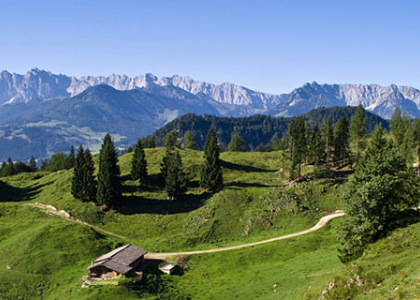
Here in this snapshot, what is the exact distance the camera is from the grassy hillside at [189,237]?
51.2 m

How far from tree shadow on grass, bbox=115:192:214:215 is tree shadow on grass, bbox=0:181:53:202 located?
3727 cm

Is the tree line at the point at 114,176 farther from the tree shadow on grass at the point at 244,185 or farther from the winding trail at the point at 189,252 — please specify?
the winding trail at the point at 189,252

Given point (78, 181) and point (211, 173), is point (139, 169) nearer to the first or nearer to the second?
point (78, 181)

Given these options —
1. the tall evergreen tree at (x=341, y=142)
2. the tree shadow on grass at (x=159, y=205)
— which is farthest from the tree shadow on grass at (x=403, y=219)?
the tall evergreen tree at (x=341, y=142)

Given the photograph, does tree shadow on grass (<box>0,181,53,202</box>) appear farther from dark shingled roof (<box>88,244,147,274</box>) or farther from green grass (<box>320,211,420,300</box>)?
green grass (<box>320,211,420,300</box>)

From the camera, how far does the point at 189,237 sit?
2889 inches

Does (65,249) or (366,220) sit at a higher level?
(366,220)

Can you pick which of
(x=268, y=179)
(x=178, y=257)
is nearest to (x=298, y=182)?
(x=268, y=179)

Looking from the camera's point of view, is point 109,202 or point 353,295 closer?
point 353,295

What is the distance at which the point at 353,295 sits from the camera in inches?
1287

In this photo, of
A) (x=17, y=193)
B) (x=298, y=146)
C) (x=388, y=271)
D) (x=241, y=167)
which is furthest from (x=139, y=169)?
(x=388, y=271)

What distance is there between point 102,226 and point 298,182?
184 ft

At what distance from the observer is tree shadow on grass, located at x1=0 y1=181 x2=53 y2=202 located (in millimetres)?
106431

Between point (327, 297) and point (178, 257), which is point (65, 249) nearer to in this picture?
point (178, 257)
